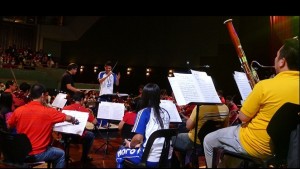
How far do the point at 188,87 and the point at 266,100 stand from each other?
0.80 metres

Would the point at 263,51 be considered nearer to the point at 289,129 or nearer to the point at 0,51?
the point at 289,129

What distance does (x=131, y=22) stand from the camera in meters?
18.2

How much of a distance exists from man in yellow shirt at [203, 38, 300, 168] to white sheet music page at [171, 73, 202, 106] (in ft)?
1.80

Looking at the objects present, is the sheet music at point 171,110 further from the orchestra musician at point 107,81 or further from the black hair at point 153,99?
the orchestra musician at point 107,81

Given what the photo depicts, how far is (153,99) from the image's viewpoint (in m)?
3.21

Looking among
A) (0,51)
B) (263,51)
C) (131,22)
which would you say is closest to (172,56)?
(131,22)

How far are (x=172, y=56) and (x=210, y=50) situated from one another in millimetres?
2163

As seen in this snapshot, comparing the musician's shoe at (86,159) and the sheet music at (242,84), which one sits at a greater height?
the sheet music at (242,84)

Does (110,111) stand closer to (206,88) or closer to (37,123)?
(37,123)

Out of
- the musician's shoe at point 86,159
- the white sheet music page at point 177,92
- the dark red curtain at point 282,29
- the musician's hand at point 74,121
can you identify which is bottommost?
the musician's shoe at point 86,159

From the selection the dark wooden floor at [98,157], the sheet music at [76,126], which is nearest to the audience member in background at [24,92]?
the dark wooden floor at [98,157]

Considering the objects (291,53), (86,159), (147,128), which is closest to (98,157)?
(86,159)

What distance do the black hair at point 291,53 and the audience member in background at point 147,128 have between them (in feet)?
3.97

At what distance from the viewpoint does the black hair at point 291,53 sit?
2518mm
